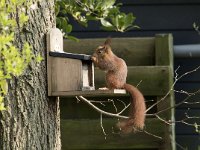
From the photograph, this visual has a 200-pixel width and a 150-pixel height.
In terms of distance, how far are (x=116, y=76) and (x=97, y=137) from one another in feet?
4.94

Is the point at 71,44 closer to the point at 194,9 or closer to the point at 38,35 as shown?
the point at 194,9

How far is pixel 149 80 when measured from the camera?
4.49 m

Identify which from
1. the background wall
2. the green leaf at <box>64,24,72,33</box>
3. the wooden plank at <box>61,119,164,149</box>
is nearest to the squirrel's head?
the green leaf at <box>64,24,72,33</box>

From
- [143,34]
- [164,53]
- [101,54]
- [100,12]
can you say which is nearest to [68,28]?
[100,12]

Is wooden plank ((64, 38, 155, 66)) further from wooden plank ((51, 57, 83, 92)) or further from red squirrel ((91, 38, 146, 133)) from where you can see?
wooden plank ((51, 57, 83, 92))

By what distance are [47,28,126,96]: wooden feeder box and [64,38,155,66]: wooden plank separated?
1.63m

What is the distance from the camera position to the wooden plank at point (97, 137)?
453cm

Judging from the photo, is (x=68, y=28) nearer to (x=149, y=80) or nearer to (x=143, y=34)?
(x=149, y=80)

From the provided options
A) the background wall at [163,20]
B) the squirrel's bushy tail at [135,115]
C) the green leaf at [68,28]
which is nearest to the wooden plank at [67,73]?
the squirrel's bushy tail at [135,115]

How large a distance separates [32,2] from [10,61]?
2.74 feet

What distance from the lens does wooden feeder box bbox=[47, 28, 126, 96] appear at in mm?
3004

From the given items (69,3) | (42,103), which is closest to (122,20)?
(69,3)

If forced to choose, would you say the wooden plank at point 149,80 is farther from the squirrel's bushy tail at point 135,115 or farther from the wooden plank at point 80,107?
the squirrel's bushy tail at point 135,115

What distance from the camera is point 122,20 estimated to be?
12.0 feet
